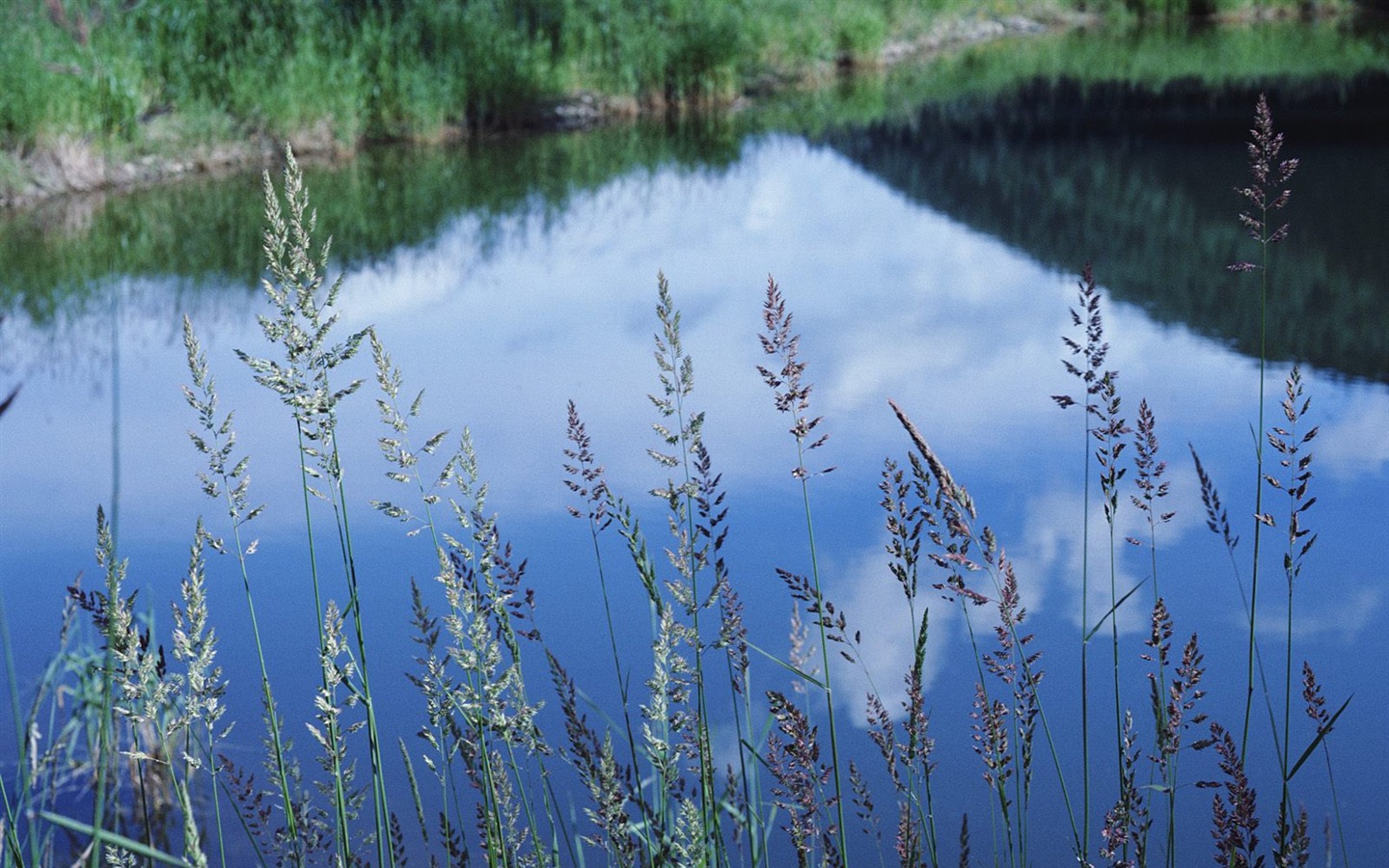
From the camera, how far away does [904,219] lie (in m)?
6.99

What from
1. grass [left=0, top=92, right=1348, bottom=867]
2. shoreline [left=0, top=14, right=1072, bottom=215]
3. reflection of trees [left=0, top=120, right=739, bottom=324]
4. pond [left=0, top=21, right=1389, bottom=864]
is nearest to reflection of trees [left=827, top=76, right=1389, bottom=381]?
pond [left=0, top=21, right=1389, bottom=864]

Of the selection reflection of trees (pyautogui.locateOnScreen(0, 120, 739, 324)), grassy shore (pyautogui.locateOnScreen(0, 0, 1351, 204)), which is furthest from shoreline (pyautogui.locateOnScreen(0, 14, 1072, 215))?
reflection of trees (pyautogui.locateOnScreen(0, 120, 739, 324))

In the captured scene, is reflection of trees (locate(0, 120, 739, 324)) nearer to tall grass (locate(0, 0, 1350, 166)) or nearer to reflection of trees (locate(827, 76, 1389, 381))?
tall grass (locate(0, 0, 1350, 166))

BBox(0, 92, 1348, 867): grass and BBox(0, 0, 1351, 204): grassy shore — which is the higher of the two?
BBox(0, 0, 1351, 204): grassy shore

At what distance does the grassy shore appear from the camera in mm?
7797

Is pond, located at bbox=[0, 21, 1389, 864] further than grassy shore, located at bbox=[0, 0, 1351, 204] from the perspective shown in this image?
No

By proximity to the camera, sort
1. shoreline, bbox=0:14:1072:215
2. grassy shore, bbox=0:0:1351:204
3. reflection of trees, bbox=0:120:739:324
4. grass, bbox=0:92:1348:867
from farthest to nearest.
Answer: grassy shore, bbox=0:0:1351:204
shoreline, bbox=0:14:1072:215
reflection of trees, bbox=0:120:739:324
grass, bbox=0:92:1348:867

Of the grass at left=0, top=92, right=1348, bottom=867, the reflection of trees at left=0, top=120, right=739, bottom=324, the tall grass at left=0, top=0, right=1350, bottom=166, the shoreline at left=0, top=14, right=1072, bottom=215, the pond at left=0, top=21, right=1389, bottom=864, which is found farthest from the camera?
the tall grass at left=0, top=0, right=1350, bottom=166

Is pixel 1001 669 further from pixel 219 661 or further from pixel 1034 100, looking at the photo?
pixel 1034 100

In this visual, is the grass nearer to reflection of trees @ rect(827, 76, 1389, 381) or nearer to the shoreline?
reflection of trees @ rect(827, 76, 1389, 381)

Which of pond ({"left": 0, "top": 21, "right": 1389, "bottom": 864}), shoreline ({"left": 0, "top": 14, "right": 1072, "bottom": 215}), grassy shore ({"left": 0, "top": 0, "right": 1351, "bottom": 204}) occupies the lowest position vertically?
pond ({"left": 0, "top": 21, "right": 1389, "bottom": 864})

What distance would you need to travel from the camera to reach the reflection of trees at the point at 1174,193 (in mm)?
5168

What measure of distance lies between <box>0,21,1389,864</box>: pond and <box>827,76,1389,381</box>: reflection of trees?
33 millimetres

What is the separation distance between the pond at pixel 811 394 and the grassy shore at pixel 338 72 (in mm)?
534
